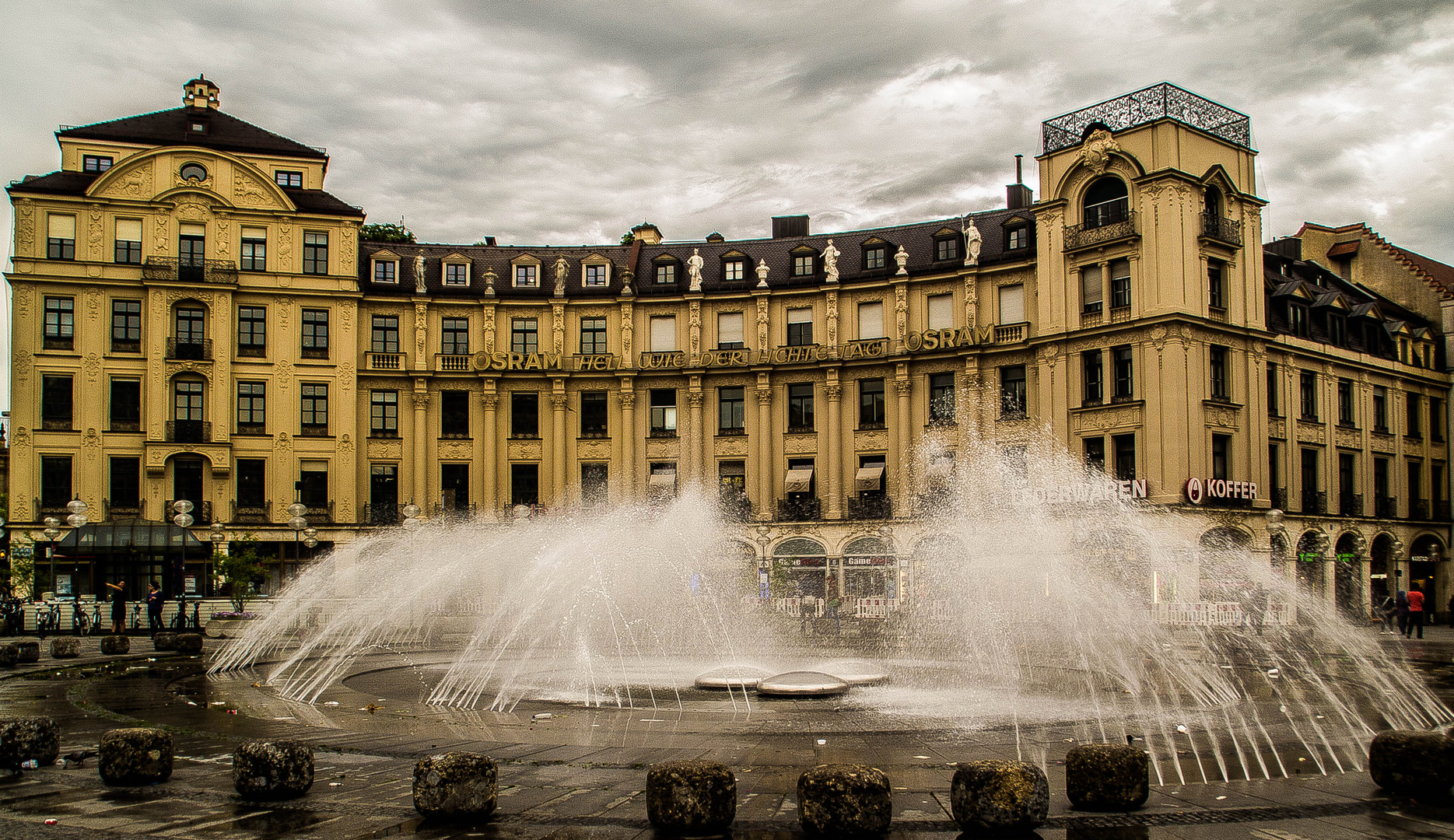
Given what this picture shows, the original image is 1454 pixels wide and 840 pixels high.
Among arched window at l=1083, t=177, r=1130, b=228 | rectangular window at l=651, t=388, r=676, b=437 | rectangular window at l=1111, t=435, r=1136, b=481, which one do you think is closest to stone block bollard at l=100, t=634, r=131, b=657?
rectangular window at l=651, t=388, r=676, b=437

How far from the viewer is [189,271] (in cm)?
5678

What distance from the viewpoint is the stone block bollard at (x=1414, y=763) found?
12.4 metres

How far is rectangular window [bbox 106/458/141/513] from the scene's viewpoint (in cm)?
5528

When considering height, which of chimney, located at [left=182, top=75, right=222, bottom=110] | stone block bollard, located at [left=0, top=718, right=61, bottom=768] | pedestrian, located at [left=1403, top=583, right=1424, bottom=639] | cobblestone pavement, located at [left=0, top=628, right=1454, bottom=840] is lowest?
pedestrian, located at [left=1403, top=583, right=1424, bottom=639]

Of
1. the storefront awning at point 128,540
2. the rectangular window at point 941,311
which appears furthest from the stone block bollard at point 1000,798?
the storefront awning at point 128,540

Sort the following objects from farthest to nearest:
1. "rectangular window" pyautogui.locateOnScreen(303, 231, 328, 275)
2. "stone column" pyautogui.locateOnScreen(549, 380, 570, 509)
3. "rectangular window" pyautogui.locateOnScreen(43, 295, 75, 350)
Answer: "stone column" pyautogui.locateOnScreen(549, 380, 570, 509) < "rectangular window" pyautogui.locateOnScreen(303, 231, 328, 275) < "rectangular window" pyautogui.locateOnScreen(43, 295, 75, 350)

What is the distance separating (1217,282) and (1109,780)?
41380 mm

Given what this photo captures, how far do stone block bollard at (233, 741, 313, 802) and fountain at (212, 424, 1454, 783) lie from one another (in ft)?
23.8

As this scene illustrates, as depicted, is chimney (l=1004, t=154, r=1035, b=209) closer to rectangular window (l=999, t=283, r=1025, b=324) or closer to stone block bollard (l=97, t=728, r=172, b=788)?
rectangular window (l=999, t=283, r=1025, b=324)

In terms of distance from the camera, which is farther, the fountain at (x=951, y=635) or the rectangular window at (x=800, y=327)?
the rectangular window at (x=800, y=327)

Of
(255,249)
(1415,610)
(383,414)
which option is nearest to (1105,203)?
(1415,610)

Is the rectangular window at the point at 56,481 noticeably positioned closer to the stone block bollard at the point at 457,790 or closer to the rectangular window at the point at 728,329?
the rectangular window at the point at 728,329

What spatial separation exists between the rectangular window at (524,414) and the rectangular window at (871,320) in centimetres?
1804

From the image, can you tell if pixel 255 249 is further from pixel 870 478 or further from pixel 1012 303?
pixel 1012 303
